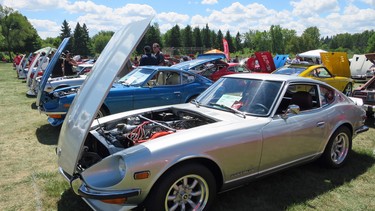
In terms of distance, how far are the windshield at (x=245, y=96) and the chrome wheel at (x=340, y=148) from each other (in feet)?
4.85

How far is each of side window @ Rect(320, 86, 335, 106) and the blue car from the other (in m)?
3.59

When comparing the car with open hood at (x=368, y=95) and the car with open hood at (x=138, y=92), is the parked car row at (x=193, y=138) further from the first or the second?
the car with open hood at (x=368, y=95)

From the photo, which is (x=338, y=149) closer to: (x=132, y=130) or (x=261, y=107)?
(x=261, y=107)

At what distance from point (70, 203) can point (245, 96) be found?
2.50 meters

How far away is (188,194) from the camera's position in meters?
3.12

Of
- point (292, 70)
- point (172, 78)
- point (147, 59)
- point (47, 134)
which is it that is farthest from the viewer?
point (292, 70)

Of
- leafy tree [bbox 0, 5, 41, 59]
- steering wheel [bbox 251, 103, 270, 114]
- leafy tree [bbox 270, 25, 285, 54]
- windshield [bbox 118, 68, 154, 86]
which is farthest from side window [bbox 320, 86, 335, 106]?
leafy tree [bbox 270, 25, 285, 54]

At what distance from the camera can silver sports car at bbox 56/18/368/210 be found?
9.45 ft

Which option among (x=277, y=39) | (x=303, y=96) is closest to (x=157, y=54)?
(x=303, y=96)

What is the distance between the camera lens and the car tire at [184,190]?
9.47 ft

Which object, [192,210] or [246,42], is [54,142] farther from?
[246,42]

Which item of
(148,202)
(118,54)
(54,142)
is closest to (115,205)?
(148,202)

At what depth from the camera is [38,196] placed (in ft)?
12.5

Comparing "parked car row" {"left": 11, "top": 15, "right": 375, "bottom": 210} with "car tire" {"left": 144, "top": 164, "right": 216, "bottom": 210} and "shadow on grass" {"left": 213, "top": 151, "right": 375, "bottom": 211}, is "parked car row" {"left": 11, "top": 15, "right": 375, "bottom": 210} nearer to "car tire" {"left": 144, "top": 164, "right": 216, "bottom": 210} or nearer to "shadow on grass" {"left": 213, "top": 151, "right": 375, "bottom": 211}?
"car tire" {"left": 144, "top": 164, "right": 216, "bottom": 210}
